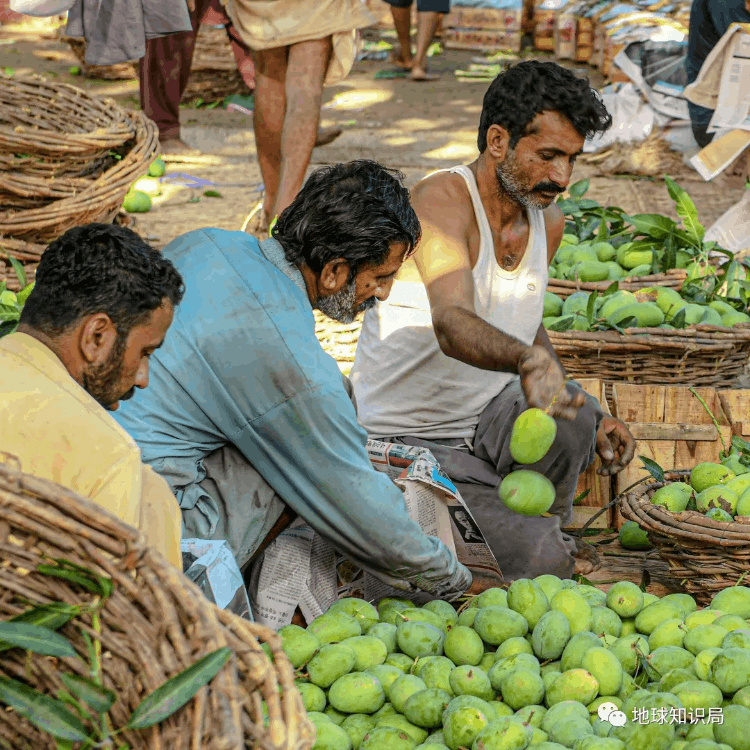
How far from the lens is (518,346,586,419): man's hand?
6.31 ft

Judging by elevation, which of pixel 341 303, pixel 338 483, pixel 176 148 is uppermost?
pixel 341 303

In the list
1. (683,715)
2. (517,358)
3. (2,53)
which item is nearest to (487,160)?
(517,358)

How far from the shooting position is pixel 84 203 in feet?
10.7

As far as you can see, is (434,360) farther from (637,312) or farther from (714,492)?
(637,312)

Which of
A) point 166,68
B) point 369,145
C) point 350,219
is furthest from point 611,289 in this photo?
point 369,145

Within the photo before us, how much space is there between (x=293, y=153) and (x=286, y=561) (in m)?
2.13

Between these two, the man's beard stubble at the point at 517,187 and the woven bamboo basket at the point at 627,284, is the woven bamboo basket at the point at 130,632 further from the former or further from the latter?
the woven bamboo basket at the point at 627,284

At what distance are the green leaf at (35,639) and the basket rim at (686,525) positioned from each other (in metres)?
1.41

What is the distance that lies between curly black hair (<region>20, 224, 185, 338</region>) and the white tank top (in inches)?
45.6

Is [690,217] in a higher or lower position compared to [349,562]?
higher

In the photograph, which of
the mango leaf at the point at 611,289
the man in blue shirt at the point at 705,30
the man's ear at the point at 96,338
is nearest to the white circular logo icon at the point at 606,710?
the man's ear at the point at 96,338

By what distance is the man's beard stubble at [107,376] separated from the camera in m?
1.45

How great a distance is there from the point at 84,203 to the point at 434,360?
4.47ft

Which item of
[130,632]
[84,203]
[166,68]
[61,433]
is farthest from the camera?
[166,68]
